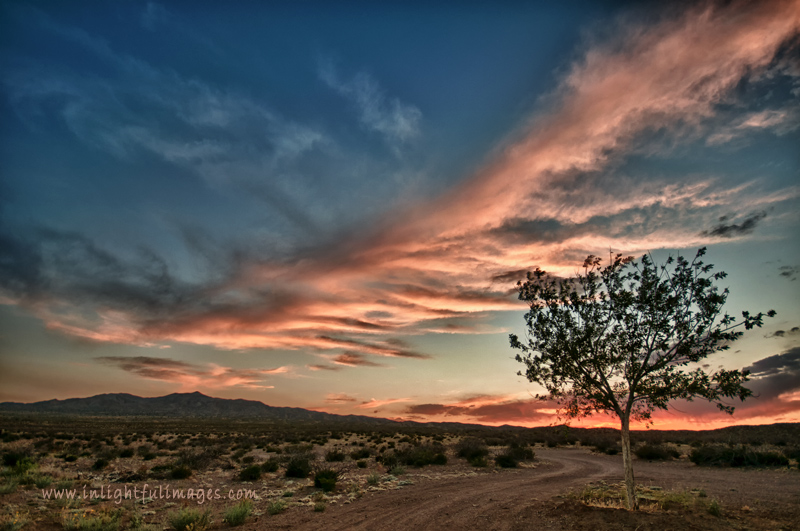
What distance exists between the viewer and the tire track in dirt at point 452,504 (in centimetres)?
1302

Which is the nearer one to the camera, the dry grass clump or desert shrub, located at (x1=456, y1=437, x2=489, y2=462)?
the dry grass clump

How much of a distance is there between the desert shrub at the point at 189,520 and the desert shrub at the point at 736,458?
33.7 meters

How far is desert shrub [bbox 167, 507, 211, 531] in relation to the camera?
12266mm

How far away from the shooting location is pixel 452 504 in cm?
1589

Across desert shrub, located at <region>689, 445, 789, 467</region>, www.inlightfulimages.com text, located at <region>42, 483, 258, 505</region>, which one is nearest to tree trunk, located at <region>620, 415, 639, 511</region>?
www.inlightfulimages.com text, located at <region>42, 483, 258, 505</region>

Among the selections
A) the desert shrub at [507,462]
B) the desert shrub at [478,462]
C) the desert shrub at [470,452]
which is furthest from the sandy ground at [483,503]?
the desert shrub at [470,452]

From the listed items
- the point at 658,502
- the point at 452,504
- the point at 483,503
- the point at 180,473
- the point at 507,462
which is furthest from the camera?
the point at 507,462

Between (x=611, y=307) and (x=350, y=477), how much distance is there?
703 inches

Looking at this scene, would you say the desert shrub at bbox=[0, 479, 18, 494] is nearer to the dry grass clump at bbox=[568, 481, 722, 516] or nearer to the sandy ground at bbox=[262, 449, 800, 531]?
the sandy ground at bbox=[262, 449, 800, 531]

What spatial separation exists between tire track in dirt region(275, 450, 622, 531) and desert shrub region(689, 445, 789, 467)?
31.8 feet

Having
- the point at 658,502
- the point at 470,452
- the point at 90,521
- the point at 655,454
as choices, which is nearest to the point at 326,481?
the point at 90,521

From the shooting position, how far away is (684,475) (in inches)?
949

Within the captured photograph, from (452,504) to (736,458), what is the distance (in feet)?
82.4

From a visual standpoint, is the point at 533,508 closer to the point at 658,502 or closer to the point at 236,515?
the point at 658,502
